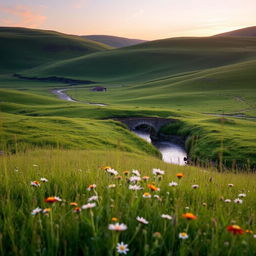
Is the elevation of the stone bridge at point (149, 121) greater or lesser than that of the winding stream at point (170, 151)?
greater

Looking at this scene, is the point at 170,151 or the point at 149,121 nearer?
the point at 170,151

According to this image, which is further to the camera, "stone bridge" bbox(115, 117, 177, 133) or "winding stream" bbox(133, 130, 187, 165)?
"stone bridge" bbox(115, 117, 177, 133)

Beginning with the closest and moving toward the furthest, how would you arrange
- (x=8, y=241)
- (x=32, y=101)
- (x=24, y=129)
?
(x=8, y=241), (x=24, y=129), (x=32, y=101)

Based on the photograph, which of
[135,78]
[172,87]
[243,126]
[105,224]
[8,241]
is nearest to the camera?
[8,241]

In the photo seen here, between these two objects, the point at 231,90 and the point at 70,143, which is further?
the point at 231,90

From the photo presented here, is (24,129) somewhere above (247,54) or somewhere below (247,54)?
below

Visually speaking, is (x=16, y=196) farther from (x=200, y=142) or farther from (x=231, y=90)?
(x=231, y=90)

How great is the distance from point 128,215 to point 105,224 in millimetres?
286

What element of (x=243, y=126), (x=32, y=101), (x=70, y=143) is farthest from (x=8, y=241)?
(x=32, y=101)

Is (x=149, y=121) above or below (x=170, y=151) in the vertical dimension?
above

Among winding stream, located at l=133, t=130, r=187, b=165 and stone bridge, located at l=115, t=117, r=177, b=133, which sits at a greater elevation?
stone bridge, located at l=115, t=117, r=177, b=133

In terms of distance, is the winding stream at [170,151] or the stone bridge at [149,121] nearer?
the winding stream at [170,151]

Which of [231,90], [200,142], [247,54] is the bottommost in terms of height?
[200,142]

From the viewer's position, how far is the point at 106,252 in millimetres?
2965
